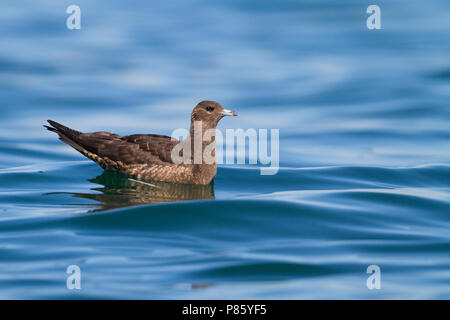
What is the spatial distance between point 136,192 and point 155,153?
36.1 inches

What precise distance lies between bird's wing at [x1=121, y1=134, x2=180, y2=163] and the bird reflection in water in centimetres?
43

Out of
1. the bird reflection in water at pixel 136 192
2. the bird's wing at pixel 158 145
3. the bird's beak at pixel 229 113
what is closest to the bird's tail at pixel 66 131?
the bird reflection in water at pixel 136 192

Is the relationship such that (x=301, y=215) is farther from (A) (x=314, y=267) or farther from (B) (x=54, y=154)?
(B) (x=54, y=154)

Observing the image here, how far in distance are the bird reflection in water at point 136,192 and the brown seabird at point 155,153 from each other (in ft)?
0.40

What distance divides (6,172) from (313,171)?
5176 mm

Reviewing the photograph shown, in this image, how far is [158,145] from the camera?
1296 cm

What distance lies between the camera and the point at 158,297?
7578mm

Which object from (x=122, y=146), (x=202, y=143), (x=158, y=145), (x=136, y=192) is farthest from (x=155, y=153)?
(x=136, y=192)

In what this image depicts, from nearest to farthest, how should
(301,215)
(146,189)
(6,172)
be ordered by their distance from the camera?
(301,215), (146,189), (6,172)

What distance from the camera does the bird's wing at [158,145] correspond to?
42.1 ft

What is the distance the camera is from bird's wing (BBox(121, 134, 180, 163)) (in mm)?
12844

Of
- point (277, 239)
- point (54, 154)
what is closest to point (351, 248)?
point (277, 239)

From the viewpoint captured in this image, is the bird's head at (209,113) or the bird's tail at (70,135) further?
the bird's tail at (70,135)

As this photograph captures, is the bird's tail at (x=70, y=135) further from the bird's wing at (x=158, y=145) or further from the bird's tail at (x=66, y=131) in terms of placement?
the bird's wing at (x=158, y=145)
